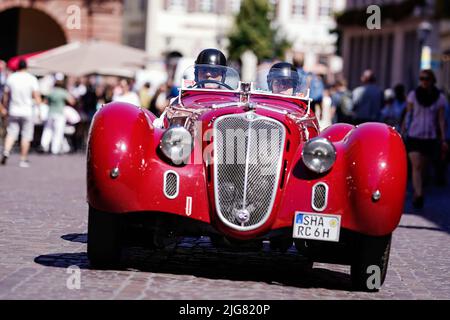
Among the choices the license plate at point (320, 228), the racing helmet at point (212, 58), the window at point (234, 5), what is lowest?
the license plate at point (320, 228)

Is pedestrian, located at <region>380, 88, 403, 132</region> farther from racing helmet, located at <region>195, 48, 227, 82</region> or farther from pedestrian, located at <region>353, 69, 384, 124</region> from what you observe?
racing helmet, located at <region>195, 48, 227, 82</region>

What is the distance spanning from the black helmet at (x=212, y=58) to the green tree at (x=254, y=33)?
64429mm

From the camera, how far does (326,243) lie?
948 centimetres

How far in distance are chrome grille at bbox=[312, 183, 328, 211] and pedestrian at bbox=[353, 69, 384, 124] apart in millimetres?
14167

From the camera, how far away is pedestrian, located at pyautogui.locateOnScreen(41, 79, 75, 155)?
29.8 m

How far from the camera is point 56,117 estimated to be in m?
29.9

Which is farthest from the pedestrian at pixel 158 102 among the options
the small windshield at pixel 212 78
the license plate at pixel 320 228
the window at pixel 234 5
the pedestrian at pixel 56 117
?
the window at pixel 234 5

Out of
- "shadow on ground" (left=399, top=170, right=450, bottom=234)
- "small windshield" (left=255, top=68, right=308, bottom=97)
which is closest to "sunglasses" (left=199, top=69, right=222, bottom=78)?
"small windshield" (left=255, top=68, right=308, bottom=97)

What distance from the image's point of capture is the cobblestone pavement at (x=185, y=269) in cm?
841

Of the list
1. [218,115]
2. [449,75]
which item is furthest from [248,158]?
[449,75]

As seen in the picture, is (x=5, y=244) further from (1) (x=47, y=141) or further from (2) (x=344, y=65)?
(2) (x=344, y=65)

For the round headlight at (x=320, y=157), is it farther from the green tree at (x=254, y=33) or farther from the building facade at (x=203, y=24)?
the building facade at (x=203, y=24)

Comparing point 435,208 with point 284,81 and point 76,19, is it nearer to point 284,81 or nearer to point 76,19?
point 284,81

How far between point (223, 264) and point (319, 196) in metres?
1.47
